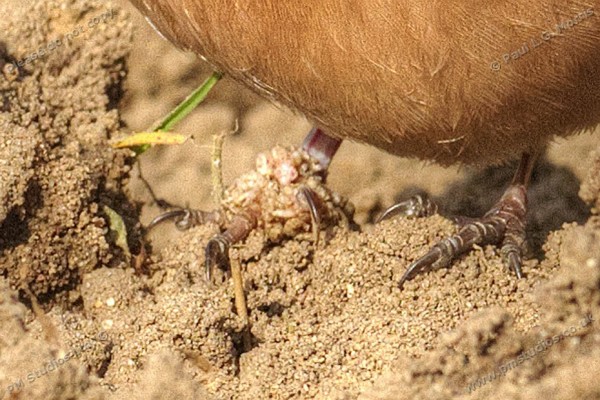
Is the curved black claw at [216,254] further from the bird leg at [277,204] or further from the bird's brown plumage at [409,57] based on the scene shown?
the bird's brown plumage at [409,57]

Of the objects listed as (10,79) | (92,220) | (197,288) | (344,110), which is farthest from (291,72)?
(10,79)

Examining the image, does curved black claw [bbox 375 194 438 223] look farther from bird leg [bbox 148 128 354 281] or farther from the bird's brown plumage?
the bird's brown plumage

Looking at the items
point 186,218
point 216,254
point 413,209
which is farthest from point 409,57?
point 186,218

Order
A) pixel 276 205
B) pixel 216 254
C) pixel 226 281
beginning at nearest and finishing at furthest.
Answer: pixel 226 281, pixel 216 254, pixel 276 205

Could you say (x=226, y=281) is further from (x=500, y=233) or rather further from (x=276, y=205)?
(x=500, y=233)

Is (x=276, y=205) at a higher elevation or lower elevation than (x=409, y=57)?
lower
